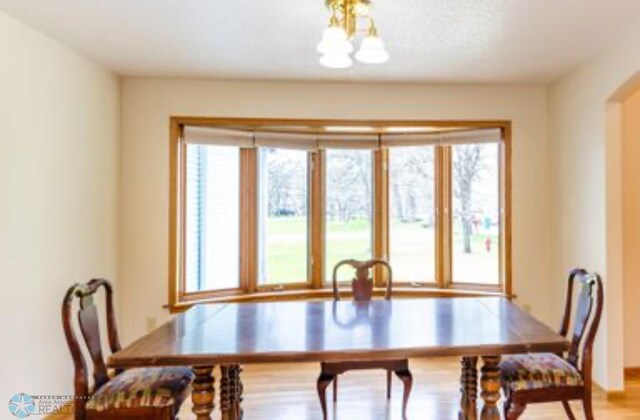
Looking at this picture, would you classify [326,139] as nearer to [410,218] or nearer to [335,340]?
[410,218]

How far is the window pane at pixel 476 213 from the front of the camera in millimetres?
3805

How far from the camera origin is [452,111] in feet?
12.0

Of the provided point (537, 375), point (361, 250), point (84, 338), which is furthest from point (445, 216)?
point (84, 338)

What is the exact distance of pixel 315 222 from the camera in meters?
3.95

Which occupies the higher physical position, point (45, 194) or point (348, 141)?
point (348, 141)

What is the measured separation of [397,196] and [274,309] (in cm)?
194

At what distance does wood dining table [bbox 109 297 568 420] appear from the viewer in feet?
5.62

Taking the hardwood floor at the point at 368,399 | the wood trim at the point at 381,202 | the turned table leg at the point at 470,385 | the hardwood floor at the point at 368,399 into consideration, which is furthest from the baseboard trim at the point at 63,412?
the wood trim at the point at 381,202

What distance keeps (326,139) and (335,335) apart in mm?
2287

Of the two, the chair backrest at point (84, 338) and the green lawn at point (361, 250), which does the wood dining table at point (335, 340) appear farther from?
the green lawn at point (361, 250)

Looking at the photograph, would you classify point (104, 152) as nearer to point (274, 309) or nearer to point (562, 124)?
point (274, 309)

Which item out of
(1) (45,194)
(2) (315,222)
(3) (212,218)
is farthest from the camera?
(2) (315,222)

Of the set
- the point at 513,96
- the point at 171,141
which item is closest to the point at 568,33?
the point at 513,96

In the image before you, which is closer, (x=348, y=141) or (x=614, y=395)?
(x=614, y=395)
